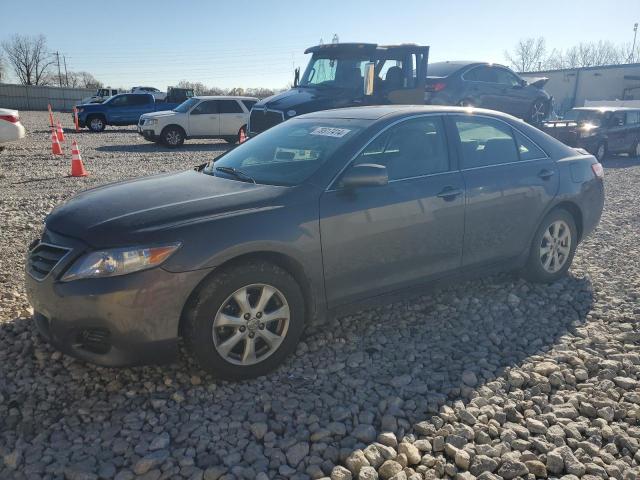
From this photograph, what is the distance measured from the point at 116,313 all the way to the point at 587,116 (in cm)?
1627

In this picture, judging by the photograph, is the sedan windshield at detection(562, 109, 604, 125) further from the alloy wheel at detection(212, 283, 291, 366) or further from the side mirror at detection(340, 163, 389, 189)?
the alloy wheel at detection(212, 283, 291, 366)

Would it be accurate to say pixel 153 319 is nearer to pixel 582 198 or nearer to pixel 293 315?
pixel 293 315

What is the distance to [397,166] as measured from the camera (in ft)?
12.5

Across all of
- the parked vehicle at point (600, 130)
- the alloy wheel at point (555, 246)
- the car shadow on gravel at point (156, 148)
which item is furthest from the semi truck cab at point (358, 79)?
the alloy wheel at point (555, 246)

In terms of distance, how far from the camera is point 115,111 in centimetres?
2453

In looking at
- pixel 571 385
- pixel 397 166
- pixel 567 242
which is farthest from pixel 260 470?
pixel 567 242

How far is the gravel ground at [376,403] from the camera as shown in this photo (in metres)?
2.50

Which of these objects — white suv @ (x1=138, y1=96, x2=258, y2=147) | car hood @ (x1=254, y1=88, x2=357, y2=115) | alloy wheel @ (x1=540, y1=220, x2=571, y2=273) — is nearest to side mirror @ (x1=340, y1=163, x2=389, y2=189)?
alloy wheel @ (x1=540, y1=220, x2=571, y2=273)

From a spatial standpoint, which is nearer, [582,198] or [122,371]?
[122,371]

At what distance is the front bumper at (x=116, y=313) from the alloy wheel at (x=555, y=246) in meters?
3.21

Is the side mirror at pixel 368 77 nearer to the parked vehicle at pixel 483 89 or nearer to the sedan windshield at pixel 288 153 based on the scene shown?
the parked vehicle at pixel 483 89

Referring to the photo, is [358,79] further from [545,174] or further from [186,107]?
[186,107]

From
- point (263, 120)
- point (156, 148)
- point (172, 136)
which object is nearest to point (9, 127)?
point (263, 120)

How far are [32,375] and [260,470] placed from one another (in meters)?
1.70
